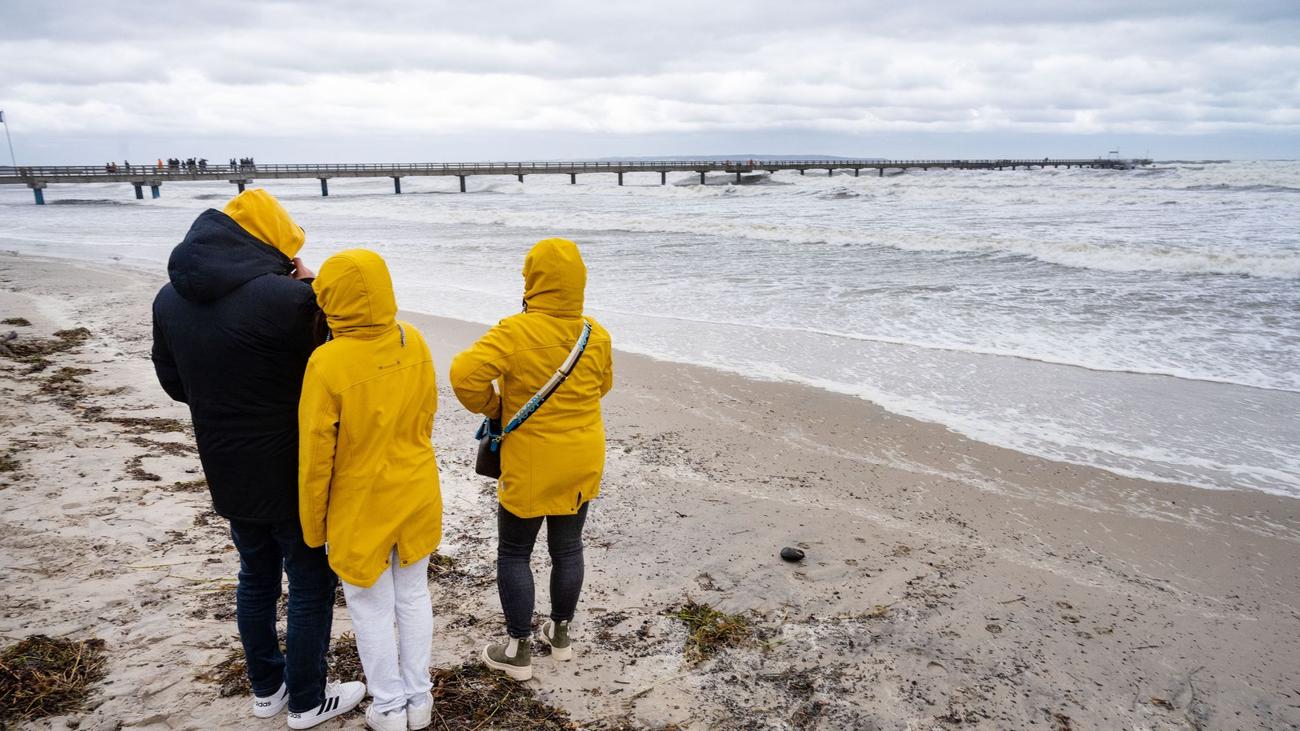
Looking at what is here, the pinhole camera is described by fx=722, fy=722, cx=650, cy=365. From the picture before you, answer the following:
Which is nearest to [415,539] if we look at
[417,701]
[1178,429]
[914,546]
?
[417,701]

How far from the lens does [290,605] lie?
2.50 m

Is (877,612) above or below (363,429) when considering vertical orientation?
below

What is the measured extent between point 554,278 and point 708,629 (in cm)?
178

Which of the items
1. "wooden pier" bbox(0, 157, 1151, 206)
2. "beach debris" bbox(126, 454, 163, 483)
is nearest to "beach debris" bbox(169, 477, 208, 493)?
"beach debris" bbox(126, 454, 163, 483)

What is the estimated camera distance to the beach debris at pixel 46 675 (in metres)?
2.61

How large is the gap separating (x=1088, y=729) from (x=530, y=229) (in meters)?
26.6

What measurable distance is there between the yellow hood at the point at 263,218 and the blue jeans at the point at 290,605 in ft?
3.11

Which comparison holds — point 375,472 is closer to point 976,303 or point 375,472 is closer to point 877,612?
point 877,612

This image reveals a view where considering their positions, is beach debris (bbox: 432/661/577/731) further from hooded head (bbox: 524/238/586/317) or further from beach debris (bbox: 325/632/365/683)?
hooded head (bbox: 524/238/586/317)

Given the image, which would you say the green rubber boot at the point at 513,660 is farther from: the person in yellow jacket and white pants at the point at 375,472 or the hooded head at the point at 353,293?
the hooded head at the point at 353,293

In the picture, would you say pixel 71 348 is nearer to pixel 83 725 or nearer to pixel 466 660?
pixel 83 725

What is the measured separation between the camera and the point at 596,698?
286cm

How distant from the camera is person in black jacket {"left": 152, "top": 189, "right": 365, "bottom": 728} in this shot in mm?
2234

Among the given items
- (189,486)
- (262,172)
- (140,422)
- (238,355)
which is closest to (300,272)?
(238,355)
